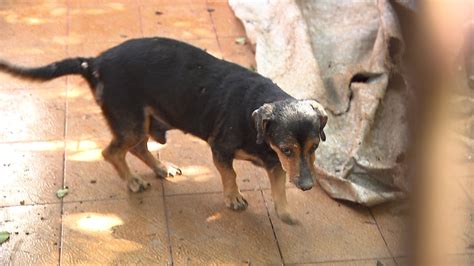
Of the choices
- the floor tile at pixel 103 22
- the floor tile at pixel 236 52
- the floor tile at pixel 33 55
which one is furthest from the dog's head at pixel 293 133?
the floor tile at pixel 103 22

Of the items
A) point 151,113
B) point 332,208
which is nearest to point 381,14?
point 332,208

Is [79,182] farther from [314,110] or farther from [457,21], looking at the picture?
[457,21]

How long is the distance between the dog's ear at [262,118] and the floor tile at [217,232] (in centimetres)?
81

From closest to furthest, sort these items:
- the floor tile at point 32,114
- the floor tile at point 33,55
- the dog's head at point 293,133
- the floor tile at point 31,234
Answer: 1. the dog's head at point 293,133
2. the floor tile at point 31,234
3. the floor tile at point 32,114
4. the floor tile at point 33,55

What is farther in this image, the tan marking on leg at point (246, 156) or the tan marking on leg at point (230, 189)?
the tan marking on leg at point (230, 189)

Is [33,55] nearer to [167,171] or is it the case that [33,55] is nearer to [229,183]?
[167,171]

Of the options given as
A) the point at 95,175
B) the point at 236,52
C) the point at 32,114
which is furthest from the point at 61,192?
the point at 236,52

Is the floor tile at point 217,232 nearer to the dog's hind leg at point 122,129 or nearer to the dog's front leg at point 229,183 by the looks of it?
the dog's front leg at point 229,183

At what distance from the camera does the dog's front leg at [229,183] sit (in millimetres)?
3939

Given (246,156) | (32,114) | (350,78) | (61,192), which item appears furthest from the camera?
(32,114)

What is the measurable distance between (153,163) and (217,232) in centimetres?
78

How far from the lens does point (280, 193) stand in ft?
13.4

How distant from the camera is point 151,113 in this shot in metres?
4.15

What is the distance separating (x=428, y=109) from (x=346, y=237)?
3106mm
